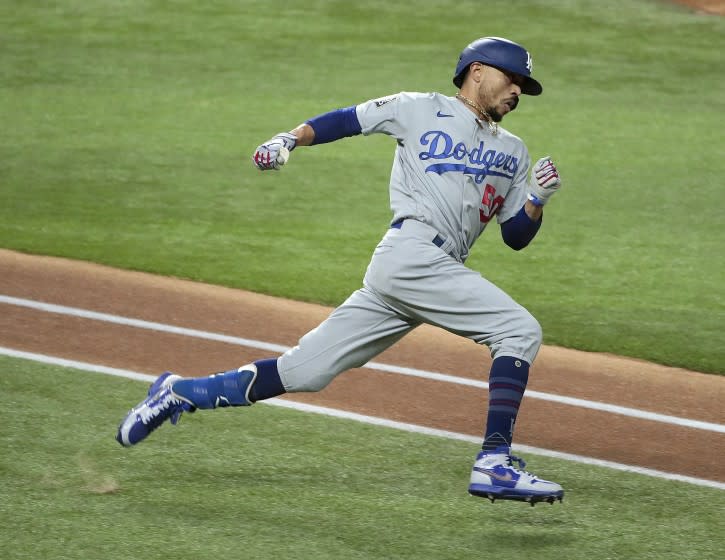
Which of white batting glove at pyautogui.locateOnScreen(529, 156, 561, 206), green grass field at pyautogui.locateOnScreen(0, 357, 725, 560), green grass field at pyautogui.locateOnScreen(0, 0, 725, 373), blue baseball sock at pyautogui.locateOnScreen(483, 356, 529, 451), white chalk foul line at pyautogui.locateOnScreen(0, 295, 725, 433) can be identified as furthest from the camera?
green grass field at pyautogui.locateOnScreen(0, 0, 725, 373)

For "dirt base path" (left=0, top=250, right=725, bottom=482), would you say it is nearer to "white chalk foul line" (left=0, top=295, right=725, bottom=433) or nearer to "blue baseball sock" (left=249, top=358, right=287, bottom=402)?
"white chalk foul line" (left=0, top=295, right=725, bottom=433)

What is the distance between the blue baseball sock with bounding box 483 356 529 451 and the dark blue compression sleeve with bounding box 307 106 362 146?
1.28 metres

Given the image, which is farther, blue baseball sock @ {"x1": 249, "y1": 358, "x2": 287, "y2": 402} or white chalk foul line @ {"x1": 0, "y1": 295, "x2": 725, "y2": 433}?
white chalk foul line @ {"x1": 0, "y1": 295, "x2": 725, "y2": 433}

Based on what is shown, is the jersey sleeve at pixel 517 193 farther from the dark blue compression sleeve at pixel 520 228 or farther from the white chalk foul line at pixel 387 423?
the white chalk foul line at pixel 387 423

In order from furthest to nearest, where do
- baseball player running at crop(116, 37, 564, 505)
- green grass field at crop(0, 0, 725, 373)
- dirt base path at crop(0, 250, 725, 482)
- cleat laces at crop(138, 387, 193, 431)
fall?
green grass field at crop(0, 0, 725, 373), dirt base path at crop(0, 250, 725, 482), cleat laces at crop(138, 387, 193, 431), baseball player running at crop(116, 37, 564, 505)

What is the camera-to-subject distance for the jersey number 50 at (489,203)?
18.1 feet

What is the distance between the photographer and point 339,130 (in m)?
5.62

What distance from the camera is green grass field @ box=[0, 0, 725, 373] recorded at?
9.90m

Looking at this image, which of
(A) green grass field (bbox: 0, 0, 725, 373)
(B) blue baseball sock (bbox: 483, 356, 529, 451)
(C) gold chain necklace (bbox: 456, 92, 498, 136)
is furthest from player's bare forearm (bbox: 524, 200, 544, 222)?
(A) green grass field (bbox: 0, 0, 725, 373)

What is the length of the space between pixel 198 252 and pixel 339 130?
16.3ft

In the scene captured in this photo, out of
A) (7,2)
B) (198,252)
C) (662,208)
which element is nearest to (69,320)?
(198,252)

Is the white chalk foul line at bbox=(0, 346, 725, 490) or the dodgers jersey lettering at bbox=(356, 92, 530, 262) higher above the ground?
the dodgers jersey lettering at bbox=(356, 92, 530, 262)

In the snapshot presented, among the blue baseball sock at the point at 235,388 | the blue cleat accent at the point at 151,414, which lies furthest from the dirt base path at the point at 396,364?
the blue baseball sock at the point at 235,388

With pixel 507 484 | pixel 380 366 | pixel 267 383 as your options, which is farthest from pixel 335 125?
pixel 380 366
